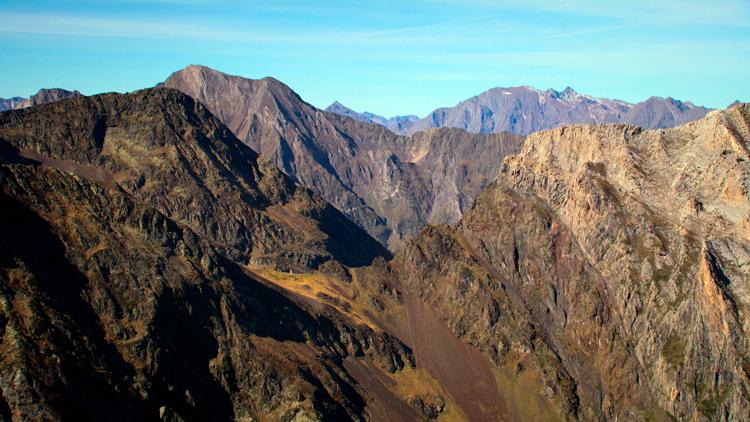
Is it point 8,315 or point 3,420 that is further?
point 8,315

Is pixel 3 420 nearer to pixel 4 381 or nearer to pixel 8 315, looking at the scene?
pixel 4 381

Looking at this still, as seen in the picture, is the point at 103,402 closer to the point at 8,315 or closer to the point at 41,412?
the point at 41,412

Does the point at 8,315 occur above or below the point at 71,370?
above

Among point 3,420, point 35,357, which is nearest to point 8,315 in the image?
point 35,357

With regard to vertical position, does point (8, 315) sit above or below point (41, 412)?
above

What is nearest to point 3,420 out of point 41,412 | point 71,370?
point 41,412

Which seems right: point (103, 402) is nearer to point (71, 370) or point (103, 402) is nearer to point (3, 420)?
point (71, 370)

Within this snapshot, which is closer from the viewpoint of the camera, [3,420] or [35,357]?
[3,420]
